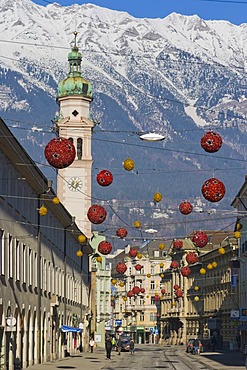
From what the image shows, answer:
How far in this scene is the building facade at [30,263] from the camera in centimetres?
5012

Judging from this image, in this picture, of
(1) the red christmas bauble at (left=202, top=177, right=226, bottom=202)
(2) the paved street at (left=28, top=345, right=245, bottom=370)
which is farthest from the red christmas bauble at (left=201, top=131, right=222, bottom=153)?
(2) the paved street at (left=28, top=345, right=245, bottom=370)

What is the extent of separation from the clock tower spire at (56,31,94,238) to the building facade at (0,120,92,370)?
1421 inches

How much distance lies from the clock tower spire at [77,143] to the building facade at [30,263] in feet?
118

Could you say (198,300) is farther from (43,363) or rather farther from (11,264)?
(11,264)

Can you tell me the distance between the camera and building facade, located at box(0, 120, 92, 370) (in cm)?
5012

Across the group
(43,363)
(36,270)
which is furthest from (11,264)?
(43,363)

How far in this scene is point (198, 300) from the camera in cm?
16212

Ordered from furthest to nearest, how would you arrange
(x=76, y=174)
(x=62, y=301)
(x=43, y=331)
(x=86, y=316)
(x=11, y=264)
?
(x=76, y=174), (x=86, y=316), (x=62, y=301), (x=43, y=331), (x=11, y=264)

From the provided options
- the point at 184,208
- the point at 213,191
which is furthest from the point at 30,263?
the point at 213,191

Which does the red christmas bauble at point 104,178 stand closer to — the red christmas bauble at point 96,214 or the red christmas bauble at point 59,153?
the red christmas bauble at point 96,214

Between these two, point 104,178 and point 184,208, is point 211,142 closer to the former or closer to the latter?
point 104,178

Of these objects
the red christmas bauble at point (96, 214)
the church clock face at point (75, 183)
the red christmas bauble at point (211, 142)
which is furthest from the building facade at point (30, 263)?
the church clock face at point (75, 183)

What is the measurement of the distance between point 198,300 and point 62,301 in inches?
3144

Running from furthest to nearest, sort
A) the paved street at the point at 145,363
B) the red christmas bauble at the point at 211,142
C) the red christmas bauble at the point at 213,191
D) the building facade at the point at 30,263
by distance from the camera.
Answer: the paved street at the point at 145,363 < the building facade at the point at 30,263 < the red christmas bauble at the point at 213,191 < the red christmas bauble at the point at 211,142
